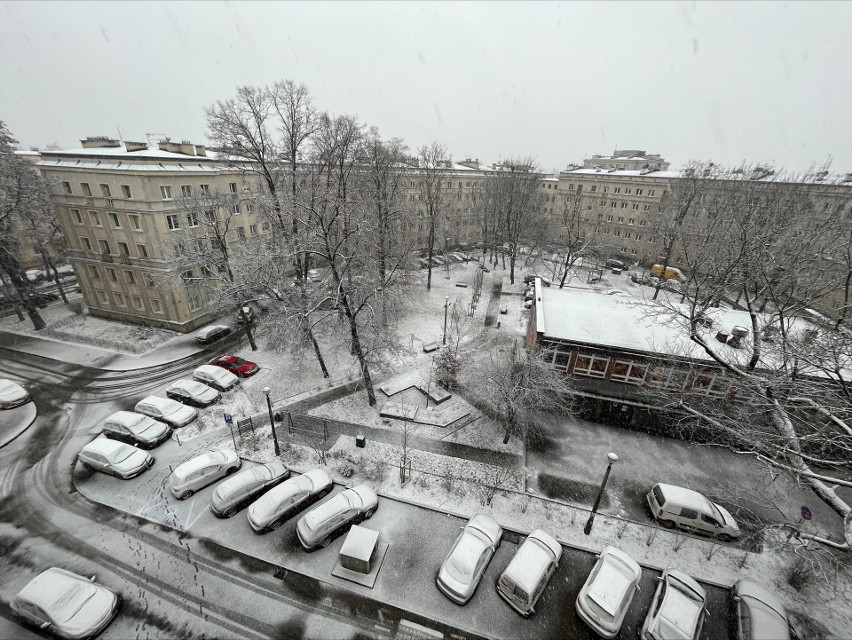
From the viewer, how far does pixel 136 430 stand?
16422 millimetres

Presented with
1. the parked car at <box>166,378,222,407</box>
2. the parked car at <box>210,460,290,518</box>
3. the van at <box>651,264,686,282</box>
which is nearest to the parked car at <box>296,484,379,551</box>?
the parked car at <box>210,460,290,518</box>

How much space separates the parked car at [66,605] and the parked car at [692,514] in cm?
1868

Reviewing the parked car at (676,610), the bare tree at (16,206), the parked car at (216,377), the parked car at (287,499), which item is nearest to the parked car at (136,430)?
the parked car at (216,377)

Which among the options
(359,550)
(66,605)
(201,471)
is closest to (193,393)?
(201,471)

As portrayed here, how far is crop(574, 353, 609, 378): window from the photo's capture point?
63.0 ft

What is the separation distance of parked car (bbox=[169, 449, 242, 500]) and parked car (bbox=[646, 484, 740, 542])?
17570 millimetres

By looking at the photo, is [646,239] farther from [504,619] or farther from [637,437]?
[504,619]

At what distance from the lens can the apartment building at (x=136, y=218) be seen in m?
24.1

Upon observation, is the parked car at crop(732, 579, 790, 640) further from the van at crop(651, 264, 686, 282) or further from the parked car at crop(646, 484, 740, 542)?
the van at crop(651, 264, 686, 282)

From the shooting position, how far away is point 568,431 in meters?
18.2

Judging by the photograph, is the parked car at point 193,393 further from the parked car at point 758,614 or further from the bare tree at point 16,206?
the parked car at point 758,614

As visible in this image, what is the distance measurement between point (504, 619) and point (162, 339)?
93.1 ft

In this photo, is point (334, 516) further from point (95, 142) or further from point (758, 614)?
point (95, 142)

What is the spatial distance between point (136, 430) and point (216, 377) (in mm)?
4917
